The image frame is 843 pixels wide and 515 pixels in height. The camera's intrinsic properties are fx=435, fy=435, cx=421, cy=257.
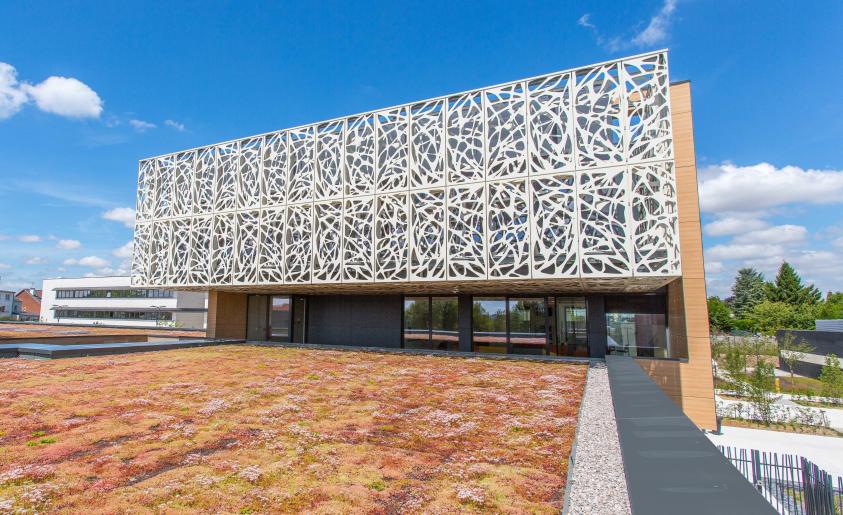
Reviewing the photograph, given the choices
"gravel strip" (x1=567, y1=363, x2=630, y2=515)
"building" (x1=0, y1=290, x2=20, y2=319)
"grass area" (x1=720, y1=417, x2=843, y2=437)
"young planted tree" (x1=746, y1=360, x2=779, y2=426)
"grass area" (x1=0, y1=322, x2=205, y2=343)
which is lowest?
"grass area" (x1=720, y1=417, x2=843, y2=437)

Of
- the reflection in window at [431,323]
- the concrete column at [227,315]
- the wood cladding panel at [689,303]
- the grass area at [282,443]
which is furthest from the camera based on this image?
the concrete column at [227,315]

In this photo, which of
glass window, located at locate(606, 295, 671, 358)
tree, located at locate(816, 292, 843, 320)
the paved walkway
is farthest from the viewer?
tree, located at locate(816, 292, 843, 320)

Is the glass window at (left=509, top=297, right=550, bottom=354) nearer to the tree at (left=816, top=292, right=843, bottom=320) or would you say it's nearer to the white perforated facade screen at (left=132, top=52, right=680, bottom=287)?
the white perforated facade screen at (left=132, top=52, right=680, bottom=287)

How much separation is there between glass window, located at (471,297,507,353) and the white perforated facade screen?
14.9 ft

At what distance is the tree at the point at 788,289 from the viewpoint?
59.3 m

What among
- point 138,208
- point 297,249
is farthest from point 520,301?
point 138,208

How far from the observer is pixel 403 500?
13.7 feet

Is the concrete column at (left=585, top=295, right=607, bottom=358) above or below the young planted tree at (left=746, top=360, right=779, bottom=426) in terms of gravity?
above

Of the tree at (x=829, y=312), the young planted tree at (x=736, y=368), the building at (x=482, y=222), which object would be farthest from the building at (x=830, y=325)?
the building at (x=482, y=222)

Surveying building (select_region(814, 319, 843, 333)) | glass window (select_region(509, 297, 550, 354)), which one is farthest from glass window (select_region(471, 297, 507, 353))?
building (select_region(814, 319, 843, 333))

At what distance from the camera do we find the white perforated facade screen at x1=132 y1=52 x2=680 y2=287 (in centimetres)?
1447

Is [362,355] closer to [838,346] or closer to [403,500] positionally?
[403,500]

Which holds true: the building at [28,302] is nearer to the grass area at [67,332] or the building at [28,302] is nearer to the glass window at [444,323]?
the grass area at [67,332]

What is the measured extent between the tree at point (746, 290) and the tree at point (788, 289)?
270cm
